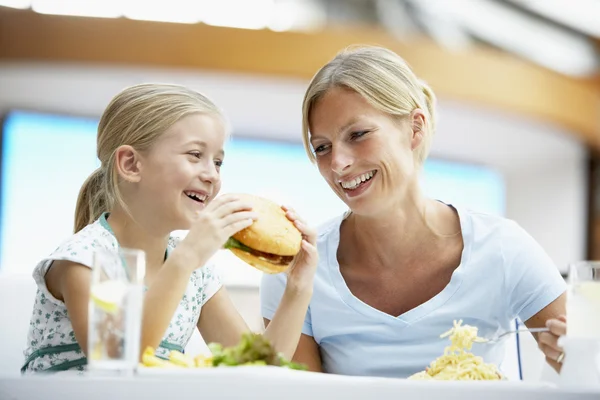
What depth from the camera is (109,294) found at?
1.09m

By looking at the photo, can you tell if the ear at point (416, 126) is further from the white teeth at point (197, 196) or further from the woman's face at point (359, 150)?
the white teeth at point (197, 196)

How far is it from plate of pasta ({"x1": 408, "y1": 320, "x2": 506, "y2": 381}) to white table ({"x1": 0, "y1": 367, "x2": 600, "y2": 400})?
28cm

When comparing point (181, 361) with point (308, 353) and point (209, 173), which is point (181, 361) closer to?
point (209, 173)

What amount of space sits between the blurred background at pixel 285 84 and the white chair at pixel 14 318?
5.43 m

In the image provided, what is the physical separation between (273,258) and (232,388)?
2.21ft

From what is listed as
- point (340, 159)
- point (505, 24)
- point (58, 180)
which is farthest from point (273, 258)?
point (505, 24)

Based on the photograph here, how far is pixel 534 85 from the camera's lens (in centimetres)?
839

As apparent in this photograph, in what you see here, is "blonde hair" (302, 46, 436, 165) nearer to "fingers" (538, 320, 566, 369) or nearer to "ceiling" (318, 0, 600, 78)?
"fingers" (538, 320, 566, 369)

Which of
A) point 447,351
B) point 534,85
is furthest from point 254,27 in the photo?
point 447,351

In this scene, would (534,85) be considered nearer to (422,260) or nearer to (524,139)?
(524,139)

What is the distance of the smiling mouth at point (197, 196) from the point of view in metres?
1.68

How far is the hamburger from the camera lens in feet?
5.01

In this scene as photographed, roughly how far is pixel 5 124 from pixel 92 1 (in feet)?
4.94

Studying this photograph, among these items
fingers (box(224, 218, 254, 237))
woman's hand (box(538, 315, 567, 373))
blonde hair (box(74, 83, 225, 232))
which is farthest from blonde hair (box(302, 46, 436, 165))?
woman's hand (box(538, 315, 567, 373))
